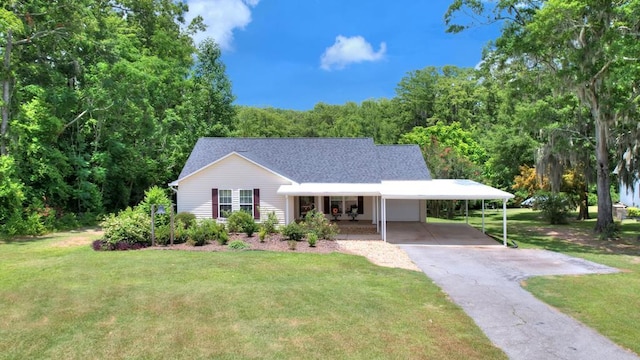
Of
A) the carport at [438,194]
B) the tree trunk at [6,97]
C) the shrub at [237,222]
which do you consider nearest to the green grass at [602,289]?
the carport at [438,194]

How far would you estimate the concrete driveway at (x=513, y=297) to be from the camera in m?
6.05

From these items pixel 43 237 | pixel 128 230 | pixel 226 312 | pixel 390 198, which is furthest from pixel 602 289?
pixel 43 237

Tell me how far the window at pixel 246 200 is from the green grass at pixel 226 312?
27.8ft

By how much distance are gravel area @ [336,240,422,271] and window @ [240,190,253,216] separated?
5.47 meters

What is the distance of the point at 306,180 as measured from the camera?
21484mm

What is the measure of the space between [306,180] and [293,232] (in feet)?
19.1

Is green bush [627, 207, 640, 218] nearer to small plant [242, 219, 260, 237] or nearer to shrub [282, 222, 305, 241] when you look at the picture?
shrub [282, 222, 305, 241]

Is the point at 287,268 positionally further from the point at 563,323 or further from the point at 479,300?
the point at 563,323

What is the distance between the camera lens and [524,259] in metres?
13.2

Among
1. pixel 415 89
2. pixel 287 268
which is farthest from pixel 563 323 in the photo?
pixel 415 89

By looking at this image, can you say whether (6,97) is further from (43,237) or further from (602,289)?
(602,289)

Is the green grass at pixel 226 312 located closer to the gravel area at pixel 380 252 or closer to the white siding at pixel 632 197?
the gravel area at pixel 380 252

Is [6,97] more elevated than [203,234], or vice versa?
[6,97]

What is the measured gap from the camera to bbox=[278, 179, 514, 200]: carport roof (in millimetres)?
16391
